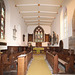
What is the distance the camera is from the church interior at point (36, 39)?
5.23m

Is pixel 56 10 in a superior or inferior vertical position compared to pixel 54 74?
superior

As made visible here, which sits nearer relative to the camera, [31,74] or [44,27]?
[31,74]

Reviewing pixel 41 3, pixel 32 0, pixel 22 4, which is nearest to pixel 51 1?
pixel 41 3

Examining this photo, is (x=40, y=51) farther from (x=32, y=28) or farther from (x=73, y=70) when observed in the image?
(x=73, y=70)

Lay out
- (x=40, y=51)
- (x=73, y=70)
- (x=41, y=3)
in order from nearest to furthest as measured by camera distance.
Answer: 1. (x=73, y=70)
2. (x=41, y=3)
3. (x=40, y=51)

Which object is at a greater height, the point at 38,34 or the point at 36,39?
the point at 38,34

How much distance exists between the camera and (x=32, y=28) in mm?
22922

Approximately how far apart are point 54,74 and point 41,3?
8.64 m

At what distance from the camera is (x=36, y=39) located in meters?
22.6

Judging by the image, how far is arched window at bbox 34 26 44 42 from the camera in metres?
22.5

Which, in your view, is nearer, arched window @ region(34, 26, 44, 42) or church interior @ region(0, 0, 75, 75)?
church interior @ region(0, 0, 75, 75)

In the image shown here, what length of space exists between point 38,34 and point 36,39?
1.06 m

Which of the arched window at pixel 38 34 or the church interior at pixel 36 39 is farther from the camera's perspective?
the arched window at pixel 38 34

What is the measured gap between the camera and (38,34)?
890 inches
